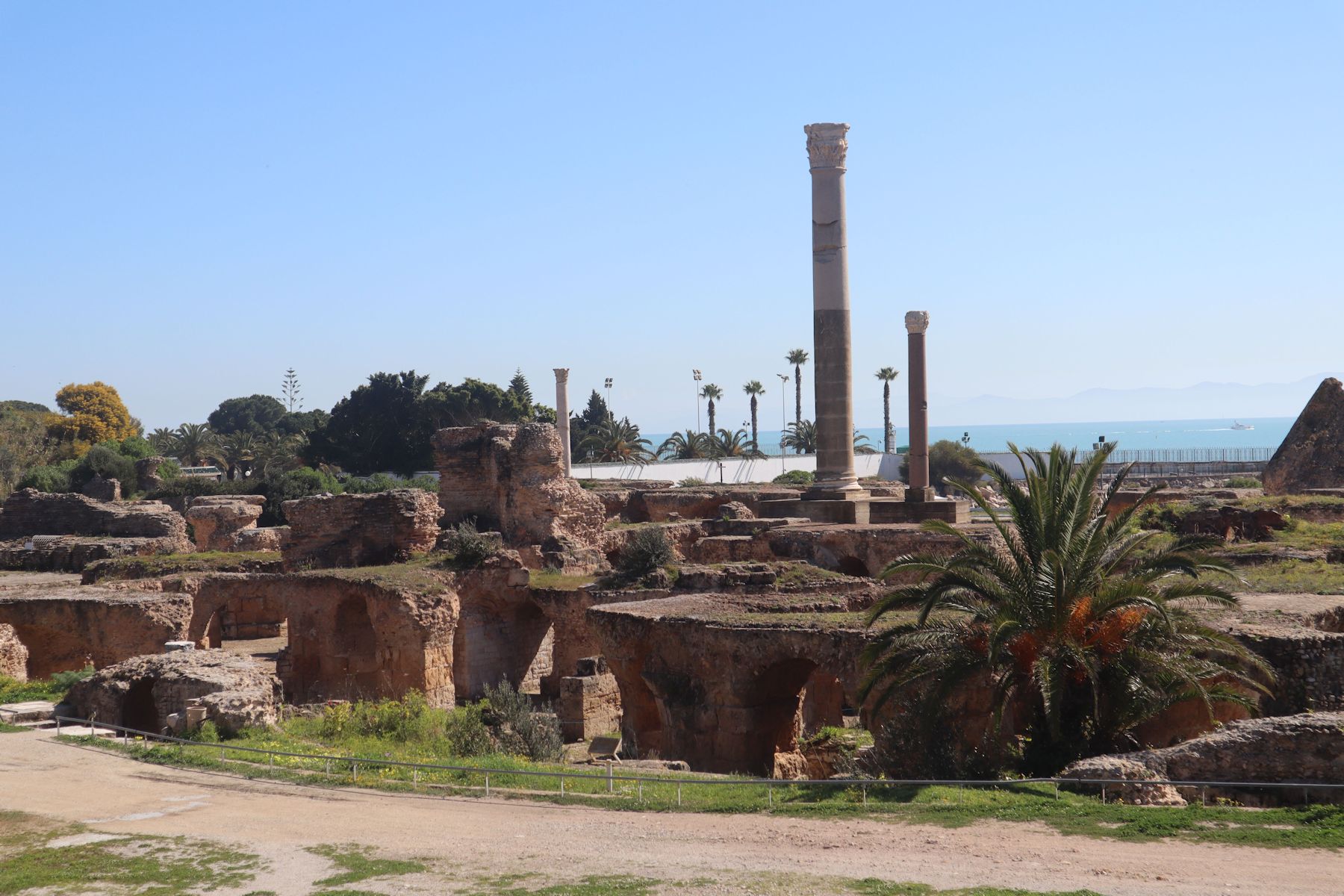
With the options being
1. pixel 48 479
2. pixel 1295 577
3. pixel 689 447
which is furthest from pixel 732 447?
pixel 1295 577

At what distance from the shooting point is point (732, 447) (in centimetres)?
7481

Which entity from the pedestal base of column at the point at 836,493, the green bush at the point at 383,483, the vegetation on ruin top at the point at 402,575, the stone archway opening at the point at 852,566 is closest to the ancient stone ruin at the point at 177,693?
the vegetation on ruin top at the point at 402,575

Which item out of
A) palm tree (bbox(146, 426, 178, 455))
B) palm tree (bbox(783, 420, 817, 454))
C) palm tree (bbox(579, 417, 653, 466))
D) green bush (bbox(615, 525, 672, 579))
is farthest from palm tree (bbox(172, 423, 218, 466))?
green bush (bbox(615, 525, 672, 579))

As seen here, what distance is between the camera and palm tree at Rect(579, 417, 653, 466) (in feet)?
236

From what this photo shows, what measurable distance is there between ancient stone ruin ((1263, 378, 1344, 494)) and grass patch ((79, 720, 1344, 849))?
31459mm

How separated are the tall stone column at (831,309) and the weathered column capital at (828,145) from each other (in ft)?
0.06

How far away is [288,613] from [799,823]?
1865 centimetres

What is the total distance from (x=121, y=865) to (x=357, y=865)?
218cm

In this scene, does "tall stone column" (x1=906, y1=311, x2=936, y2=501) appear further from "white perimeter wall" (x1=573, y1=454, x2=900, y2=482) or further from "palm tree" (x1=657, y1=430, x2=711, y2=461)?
"palm tree" (x1=657, y1=430, x2=711, y2=461)

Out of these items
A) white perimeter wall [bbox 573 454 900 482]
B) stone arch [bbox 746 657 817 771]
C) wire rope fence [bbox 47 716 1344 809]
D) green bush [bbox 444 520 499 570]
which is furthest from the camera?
white perimeter wall [bbox 573 454 900 482]

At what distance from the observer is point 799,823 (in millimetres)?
11359

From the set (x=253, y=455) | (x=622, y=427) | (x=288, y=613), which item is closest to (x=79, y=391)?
(x=253, y=455)

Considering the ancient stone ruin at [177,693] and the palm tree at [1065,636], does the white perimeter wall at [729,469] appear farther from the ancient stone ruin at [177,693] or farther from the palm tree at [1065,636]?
the palm tree at [1065,636]

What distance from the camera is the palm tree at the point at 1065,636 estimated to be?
1270cm
